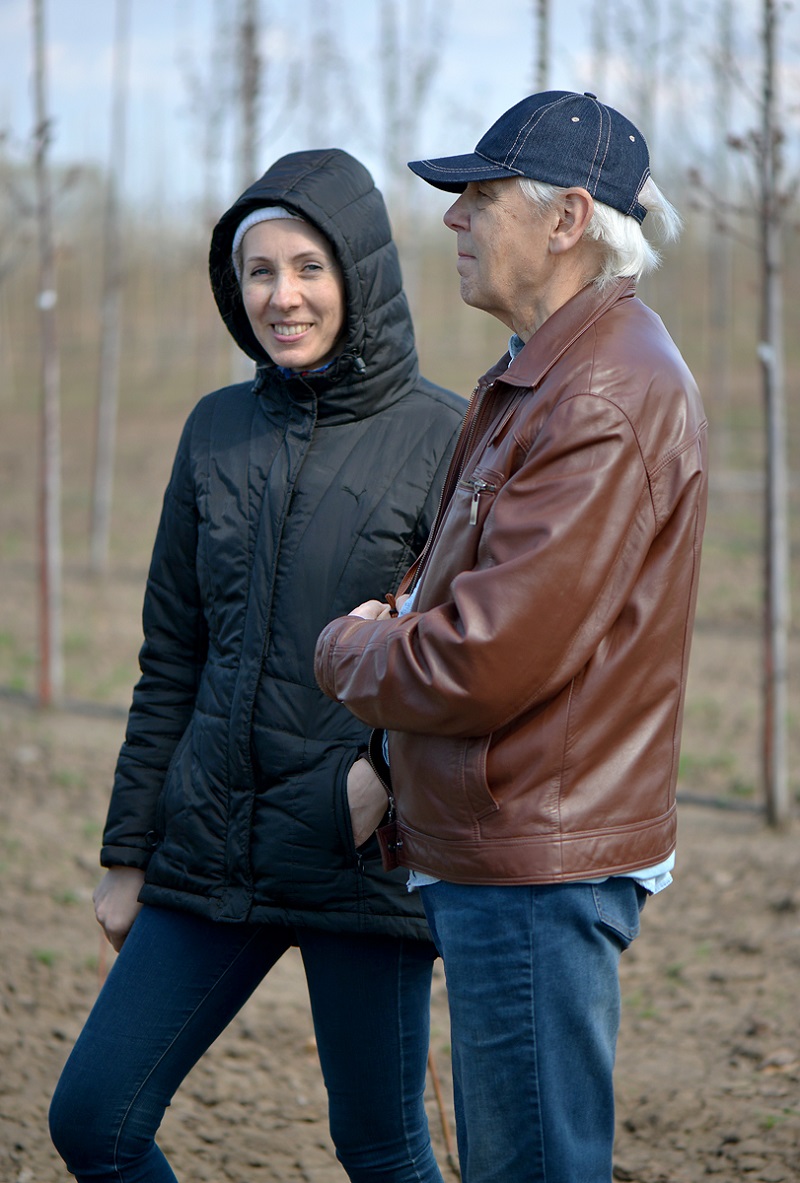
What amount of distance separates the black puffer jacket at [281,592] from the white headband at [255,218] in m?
0.02

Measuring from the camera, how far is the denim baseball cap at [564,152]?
5.35 ft

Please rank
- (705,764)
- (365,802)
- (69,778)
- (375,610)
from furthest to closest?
1. (705,764)
2. (69,778)
3. (365,802)
4. (375,610)

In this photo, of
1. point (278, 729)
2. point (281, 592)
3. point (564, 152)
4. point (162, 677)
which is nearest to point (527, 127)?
point (564, 152)

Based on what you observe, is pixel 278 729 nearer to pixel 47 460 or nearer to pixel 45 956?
pixel 45 956

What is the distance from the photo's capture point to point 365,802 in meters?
1.99

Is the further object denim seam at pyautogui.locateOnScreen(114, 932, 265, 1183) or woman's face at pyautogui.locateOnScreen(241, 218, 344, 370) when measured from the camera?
woman's face at pyautogui.locateOnScreen(241, 218, 344, 370)

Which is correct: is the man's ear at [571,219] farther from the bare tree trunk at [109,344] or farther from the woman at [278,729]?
the bare tree trunk at [109,344]

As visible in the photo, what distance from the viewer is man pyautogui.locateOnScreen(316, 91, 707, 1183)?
58.7 inches

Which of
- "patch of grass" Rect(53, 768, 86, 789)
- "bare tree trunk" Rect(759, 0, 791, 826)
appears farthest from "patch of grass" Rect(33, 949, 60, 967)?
"bare tree trunk" Rect(759, 0, 791, 826)

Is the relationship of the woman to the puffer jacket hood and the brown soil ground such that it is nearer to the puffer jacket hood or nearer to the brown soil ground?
the puffer jacket hood

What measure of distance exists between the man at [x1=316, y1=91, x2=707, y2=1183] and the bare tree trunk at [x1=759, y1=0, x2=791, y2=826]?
161 inches

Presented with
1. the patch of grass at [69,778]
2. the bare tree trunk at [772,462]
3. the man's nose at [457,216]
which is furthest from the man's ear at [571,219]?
the patch of grass at [69,778]

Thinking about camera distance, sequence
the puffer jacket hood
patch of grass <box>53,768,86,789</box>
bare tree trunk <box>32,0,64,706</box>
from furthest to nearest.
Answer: bare tree trunk <box>32,0,64,706</box>
patch of grass <box>53,768,86,789</box>
the puffer jacket hood

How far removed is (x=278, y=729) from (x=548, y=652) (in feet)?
2.32
